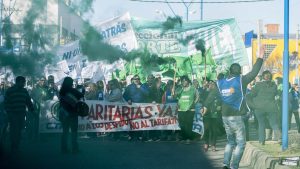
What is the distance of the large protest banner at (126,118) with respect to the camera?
15.6 meters

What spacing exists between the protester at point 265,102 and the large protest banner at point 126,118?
3.12 meters

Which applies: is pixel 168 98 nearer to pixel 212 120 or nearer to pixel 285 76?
pixel 212 120

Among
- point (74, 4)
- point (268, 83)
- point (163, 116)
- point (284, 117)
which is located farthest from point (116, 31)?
point (284, 117)

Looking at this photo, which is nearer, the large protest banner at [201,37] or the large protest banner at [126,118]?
the large protest banner at [126,118]

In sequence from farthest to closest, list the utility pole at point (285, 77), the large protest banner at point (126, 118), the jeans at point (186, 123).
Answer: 1. the large protest banner at point (126, 118)
2. the jeans at point (186, 123)
3. the utility pole at point (285, 77)

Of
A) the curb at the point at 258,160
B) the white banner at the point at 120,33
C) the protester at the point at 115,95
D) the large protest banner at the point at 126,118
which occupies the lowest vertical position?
the curb at the point at 258,160

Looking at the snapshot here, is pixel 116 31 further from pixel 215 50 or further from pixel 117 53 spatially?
pixel 215 50

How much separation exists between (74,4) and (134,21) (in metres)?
2.55

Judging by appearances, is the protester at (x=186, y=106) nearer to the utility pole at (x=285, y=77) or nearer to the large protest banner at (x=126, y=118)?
the large protest banner at (x=126, y=118)

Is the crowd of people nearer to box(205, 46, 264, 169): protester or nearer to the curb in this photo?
box(205, 46, 264, 169): protester

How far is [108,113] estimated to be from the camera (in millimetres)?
15633

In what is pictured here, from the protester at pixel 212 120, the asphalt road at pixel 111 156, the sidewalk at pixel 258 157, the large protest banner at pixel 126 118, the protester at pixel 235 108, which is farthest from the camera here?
the large protest banner at pixel 126 118


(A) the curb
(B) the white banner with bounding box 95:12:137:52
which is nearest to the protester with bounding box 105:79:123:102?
(B) the white banner with bounding box 95:12:137:52

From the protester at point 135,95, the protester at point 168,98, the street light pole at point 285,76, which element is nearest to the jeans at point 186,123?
the protester at point 168,98
